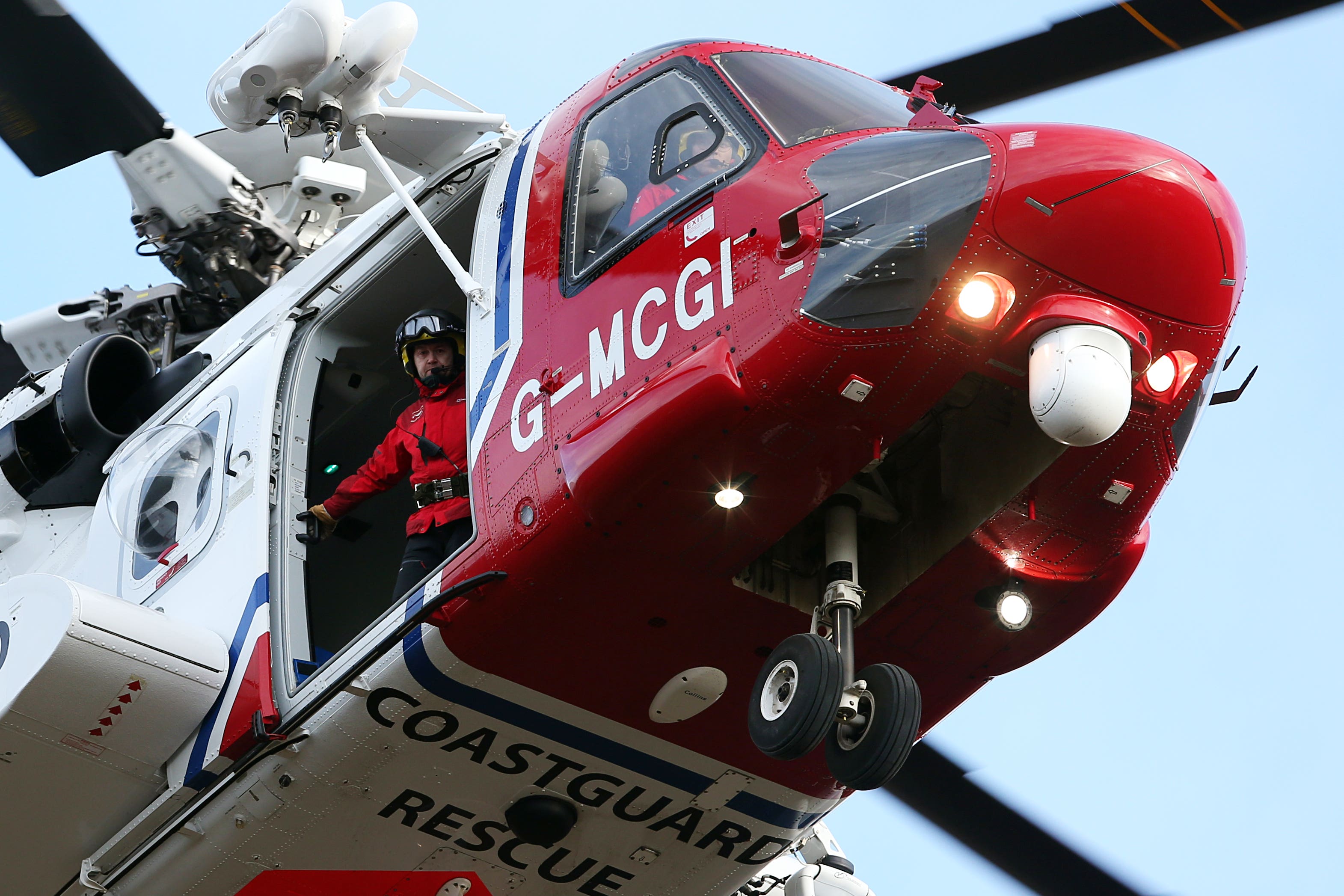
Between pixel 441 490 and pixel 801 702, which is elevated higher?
pixel 441 490

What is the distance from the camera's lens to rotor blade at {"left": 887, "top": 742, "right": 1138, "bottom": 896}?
25.2ft

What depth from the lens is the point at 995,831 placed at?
7785 mm

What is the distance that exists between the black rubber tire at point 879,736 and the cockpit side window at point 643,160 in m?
1.92

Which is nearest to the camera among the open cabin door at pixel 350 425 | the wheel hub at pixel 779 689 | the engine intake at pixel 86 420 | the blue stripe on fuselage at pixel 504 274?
the wheel hub at pixel 779 689

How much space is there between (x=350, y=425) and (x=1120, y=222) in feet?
15.8

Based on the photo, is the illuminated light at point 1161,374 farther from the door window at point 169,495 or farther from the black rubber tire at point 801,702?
the door window at point 169,495

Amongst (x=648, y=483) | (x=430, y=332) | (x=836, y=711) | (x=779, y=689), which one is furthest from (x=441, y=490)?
(x=836, y=711)

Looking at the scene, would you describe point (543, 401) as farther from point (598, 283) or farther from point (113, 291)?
point (113, 291)

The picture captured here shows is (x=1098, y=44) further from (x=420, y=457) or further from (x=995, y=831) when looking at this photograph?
(x=995, y=831)

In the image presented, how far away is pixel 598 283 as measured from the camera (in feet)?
20.8

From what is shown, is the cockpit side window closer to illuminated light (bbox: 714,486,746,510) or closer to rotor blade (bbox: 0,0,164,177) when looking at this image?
illuminated light (bbox: 714,486,746,510)

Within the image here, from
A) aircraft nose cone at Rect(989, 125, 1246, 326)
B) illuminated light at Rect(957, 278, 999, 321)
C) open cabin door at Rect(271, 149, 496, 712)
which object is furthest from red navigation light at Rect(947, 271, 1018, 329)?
open cabin door at Rect(271, 149, 496, 712)

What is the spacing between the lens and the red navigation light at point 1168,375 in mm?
5637

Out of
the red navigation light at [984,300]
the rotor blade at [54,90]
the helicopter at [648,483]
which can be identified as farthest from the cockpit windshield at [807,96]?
the rotor blade at [54,90]
